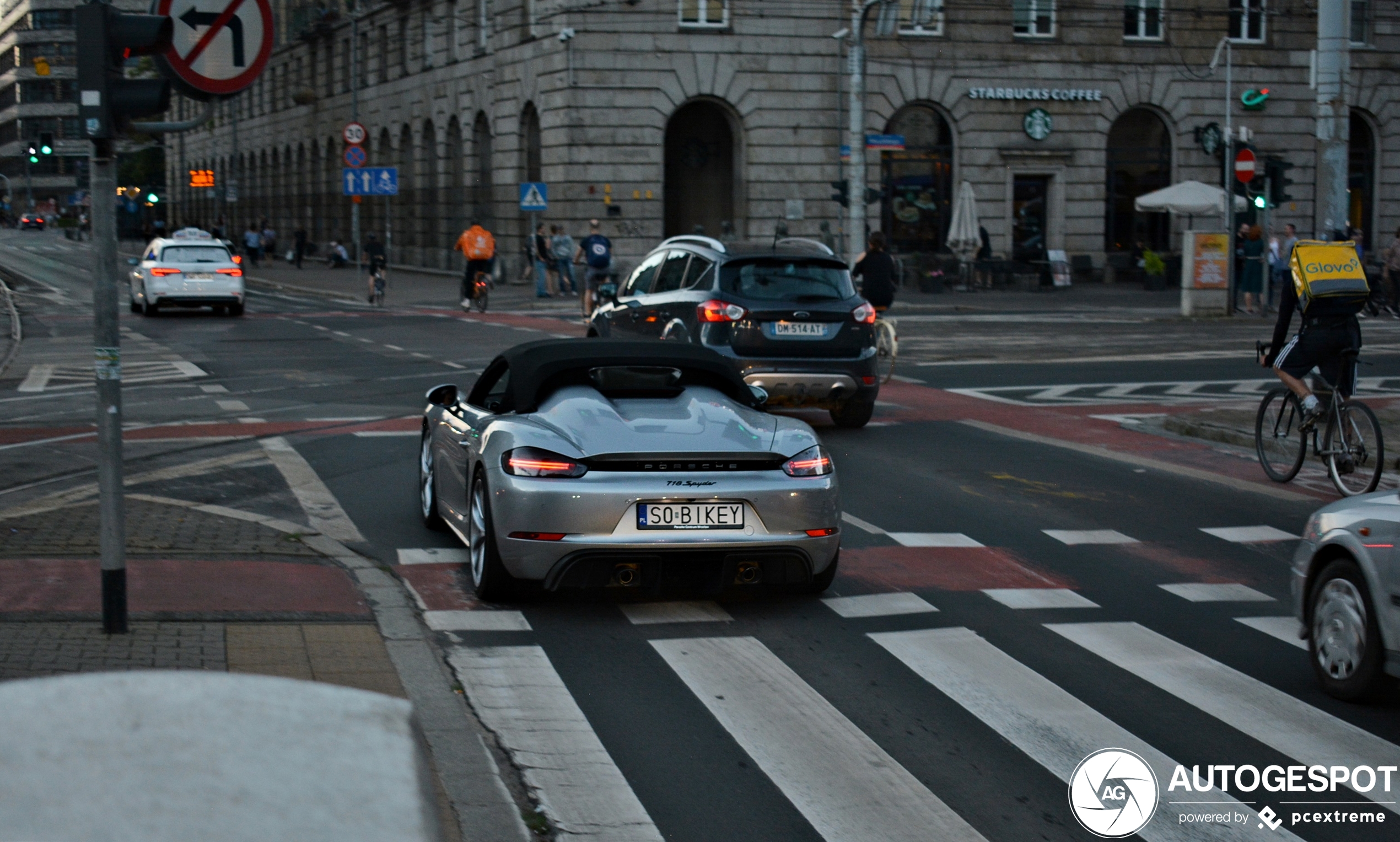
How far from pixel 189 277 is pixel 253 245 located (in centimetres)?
3314

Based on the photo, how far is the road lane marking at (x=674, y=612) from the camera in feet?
24.7

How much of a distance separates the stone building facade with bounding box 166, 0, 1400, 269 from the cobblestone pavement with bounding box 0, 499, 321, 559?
33163mm

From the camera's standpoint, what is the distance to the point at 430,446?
9.68 meters

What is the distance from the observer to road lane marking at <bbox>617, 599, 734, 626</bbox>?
7.53 meters

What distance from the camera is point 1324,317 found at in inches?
461

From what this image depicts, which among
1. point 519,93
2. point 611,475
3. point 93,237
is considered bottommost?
point 611,475

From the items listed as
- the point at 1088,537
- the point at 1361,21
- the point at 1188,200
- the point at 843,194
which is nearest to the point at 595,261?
the point at 843,194

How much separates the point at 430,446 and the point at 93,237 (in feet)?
11.6

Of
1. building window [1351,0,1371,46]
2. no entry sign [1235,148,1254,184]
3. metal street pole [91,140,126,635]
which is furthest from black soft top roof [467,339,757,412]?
building window [1351,0,1371,46]

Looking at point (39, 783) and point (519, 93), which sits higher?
point (519, 93)

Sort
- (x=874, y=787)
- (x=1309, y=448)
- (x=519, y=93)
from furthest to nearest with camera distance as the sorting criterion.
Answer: (x=519, y=93) → (x=1309, y=448) → (x=874, y=787)

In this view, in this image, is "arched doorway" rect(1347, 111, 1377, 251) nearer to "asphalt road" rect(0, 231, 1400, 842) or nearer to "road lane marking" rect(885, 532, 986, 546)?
"asphalt road" rect(0, 231, 1400, 842)

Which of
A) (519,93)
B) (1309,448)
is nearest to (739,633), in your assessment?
(1309,448)

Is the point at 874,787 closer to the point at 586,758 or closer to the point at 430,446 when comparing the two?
the point at 586,758
